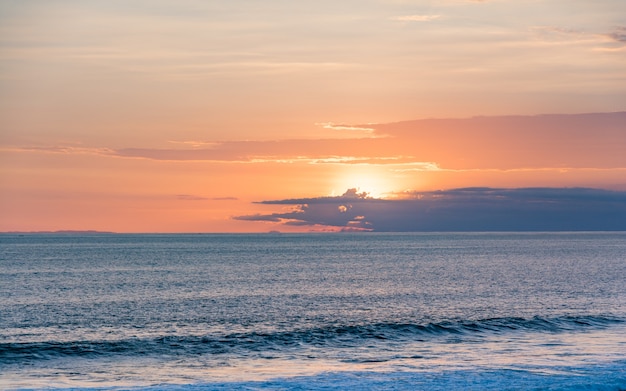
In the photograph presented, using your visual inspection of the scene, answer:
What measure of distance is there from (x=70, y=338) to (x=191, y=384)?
60.1 feet

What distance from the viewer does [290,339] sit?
164ft

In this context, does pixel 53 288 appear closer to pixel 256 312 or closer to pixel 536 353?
pixel 256 312

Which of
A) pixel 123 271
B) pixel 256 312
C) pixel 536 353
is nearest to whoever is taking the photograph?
pixel 536 353

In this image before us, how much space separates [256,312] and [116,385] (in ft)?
94.7

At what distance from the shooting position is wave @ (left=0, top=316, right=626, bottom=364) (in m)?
45.8

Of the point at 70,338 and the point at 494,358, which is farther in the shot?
the point at 70,338

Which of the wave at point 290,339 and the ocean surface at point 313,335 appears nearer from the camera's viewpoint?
the ocean surface at point 313,335

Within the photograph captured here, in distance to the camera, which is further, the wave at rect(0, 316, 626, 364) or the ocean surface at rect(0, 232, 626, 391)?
the wave at rect(0, 316, 626, 364)

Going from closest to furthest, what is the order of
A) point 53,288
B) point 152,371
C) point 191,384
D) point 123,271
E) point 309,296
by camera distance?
1. point 191,384
2. point 152,371
3. point 309,296
4. point 53,288
5. point 123,271

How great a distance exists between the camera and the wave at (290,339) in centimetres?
4575

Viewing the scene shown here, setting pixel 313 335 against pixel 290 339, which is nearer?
pixel 290 339

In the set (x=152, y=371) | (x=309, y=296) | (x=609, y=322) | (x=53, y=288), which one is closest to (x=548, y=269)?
(x=309, y=296)

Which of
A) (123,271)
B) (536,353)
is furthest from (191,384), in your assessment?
(123,271)

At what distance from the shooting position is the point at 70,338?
50.2 m
